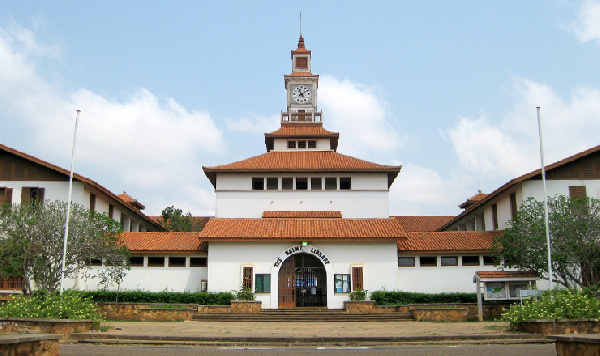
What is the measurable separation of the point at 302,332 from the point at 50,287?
11.9 m

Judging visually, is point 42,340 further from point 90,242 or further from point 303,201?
point 303,201

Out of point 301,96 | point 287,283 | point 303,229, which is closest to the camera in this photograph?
point 287,283

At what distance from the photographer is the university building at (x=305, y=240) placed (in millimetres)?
28656

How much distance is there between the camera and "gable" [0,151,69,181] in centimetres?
3009

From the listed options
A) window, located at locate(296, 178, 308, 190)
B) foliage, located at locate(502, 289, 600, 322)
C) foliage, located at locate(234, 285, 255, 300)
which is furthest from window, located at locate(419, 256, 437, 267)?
foliage, located at locate(502, 289, 600, 322)

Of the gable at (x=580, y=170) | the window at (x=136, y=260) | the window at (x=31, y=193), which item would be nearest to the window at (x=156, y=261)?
the window at (x=136, y=260)

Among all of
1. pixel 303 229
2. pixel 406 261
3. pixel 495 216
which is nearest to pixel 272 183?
pixel 303 229

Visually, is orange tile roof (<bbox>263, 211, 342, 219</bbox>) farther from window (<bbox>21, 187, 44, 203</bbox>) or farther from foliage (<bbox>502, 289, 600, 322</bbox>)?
foliage (<bbox>502, 289, 600, 322</bbox>)

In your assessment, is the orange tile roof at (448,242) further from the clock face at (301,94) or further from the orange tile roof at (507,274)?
the clock face at (301,94)

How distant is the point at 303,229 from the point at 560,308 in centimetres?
1414

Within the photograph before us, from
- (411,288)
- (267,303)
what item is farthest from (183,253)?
(411,288)

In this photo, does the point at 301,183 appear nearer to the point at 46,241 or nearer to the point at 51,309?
the point at 46,241

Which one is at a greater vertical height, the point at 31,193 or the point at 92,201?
the point at 31,193

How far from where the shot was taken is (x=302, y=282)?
2945 centimetres
